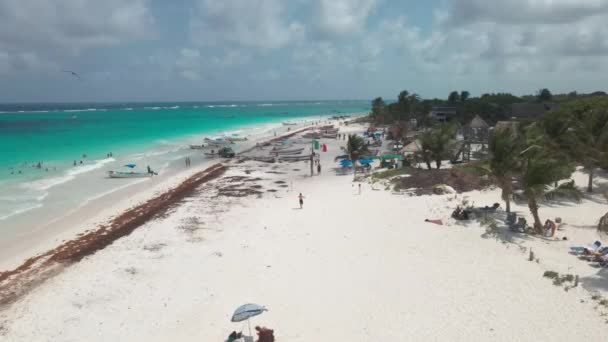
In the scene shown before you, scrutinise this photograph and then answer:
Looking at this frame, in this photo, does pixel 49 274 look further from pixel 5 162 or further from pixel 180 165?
pixel 5 162

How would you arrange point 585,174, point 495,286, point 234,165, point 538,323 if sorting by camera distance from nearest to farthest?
point 538,323, point 495,286, point 585,174, point 234,165

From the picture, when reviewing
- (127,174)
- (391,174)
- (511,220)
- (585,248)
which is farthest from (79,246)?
(585,248)

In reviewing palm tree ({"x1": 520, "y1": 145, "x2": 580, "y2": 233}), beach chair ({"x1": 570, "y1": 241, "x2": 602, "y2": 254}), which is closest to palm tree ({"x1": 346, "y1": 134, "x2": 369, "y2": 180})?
palm tree ({"x1": 520, "y1": 145, "x2": 580, "y2": 233})

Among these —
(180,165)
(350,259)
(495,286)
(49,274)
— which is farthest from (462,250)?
(180,165)

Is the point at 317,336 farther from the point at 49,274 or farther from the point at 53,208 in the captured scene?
the point at 53,208

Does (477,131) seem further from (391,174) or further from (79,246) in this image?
(79,246)

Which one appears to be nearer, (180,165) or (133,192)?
(133,192)

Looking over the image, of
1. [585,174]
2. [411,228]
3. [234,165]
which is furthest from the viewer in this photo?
[234,165]
